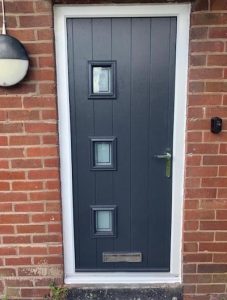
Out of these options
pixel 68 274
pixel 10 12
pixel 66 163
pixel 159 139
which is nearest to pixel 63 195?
pixel 66 163

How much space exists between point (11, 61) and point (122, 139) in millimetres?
993

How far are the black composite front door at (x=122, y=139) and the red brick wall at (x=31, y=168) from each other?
0.20 metres

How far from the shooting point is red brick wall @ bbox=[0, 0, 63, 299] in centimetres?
234

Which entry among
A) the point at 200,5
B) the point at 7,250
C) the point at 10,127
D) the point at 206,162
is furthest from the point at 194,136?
the point at 7,250

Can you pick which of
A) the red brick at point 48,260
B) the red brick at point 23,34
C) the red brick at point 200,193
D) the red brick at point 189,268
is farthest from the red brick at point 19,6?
the red brick at point 189,268

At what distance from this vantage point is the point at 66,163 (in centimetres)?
262

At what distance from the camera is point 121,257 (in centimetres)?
283

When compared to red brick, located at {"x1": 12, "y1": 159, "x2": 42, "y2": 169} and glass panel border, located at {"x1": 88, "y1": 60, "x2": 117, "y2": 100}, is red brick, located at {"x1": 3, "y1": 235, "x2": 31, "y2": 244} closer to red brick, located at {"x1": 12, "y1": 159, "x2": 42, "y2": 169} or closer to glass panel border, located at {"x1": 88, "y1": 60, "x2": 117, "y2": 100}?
red brick, located at {"x1": 12, "y1": 159, "x2": 42, "y2": 169}

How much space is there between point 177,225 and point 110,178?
68 cm

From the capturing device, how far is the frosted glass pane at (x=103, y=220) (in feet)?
9.05

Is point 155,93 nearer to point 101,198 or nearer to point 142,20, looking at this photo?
point 142,20

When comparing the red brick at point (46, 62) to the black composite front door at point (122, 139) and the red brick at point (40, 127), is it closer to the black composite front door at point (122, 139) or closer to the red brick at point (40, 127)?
the black composite front door at point (122, 139)

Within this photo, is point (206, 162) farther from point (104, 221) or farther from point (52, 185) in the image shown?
point (52, 185)

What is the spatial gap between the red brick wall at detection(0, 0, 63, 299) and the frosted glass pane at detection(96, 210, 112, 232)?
0.33 meters
